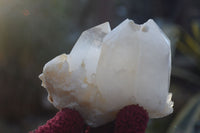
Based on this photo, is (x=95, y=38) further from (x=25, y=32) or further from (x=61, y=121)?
(x=25, y=32)

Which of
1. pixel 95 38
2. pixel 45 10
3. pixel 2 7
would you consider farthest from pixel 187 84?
pixel 95 38

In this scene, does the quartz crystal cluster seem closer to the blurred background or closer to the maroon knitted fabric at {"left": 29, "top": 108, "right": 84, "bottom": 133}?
the maroon knitted fabric at {"left": 29, "top": 108, "right": 84, "bottom": 133}

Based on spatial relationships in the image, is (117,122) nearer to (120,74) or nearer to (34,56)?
(120,74)

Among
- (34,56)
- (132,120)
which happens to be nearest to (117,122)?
(132,120)

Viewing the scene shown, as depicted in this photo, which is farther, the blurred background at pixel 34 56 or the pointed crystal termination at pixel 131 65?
the blurred background at pixel 34 56

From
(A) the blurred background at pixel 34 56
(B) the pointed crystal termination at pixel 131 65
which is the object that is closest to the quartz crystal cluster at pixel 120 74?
(B) the pointed crystal termination at pixel 131 65

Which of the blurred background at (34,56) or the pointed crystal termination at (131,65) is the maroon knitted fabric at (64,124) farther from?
the blurred background at (34,56)
